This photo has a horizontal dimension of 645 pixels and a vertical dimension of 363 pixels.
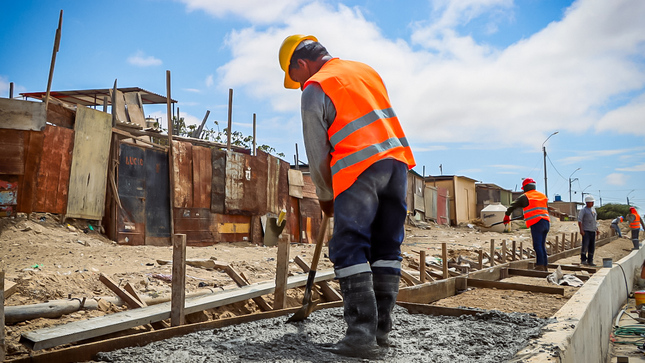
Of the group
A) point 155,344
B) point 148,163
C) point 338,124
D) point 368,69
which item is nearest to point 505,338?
point 338,124

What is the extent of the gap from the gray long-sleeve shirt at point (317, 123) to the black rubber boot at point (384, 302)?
702 mm

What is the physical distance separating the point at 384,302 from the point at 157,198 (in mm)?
8324

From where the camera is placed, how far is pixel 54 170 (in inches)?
317

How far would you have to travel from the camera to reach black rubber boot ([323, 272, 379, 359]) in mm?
2262

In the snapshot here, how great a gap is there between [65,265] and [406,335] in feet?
16.6

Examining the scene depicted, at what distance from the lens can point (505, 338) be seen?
2.55 m

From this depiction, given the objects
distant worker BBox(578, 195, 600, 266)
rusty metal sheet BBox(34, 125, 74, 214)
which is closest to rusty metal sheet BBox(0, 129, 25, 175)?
rusty metal sheet BBox(34, 125, 74, 214)

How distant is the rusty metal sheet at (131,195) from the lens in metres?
9.09

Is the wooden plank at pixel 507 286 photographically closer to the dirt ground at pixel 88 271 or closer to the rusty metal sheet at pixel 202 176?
the dirt ground at pixel 88 271

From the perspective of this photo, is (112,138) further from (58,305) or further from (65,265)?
(58,305)

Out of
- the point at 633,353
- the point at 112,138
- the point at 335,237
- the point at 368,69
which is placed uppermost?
the point at 112,138

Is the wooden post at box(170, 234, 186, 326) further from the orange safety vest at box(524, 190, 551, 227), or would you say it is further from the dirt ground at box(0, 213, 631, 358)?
the orange safety vest at box(524, 190, 551, 227)

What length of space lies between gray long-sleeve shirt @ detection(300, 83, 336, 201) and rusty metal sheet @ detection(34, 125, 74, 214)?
7138 mm

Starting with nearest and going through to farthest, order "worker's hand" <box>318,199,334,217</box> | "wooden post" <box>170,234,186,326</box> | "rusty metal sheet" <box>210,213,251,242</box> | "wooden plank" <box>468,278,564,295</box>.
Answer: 1. "worker's hand" <box>318,199,334,217</box>
2. "wooden post" <box>170,234,186,326</box>
3. "wooden plank" <box>468,278,564,295</box>
4. "rusty metal sheet" <box>210,213,251,242</box>
